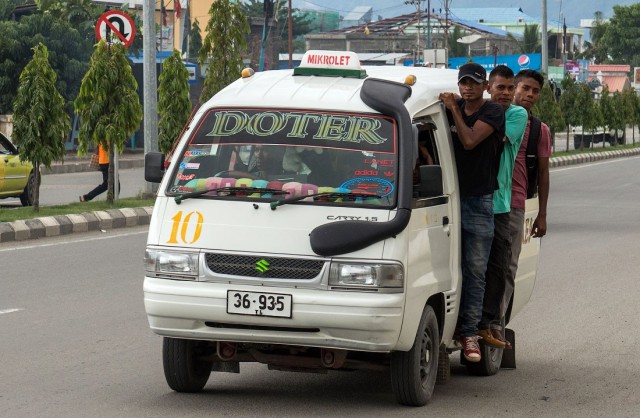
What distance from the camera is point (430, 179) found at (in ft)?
21.8

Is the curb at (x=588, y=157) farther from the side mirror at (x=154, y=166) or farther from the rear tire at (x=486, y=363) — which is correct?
the side mirror at (x=154, y=166)

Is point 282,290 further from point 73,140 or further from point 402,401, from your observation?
point 73,140

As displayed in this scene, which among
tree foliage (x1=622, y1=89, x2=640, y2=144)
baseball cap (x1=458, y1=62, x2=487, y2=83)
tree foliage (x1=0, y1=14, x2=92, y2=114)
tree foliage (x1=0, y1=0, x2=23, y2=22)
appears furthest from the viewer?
tree foliage (x1=622, y1=89, x2=640, y2=144)

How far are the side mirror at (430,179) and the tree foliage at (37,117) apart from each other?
13620 millimetres

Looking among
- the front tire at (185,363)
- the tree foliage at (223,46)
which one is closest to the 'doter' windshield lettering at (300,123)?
the front tire at (185,363)

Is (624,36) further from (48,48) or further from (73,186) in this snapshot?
(73,186)

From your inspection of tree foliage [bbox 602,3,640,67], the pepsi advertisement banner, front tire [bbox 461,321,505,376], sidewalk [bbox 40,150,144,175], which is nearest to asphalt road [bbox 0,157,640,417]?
front tire [bbox 461,321,505,376]

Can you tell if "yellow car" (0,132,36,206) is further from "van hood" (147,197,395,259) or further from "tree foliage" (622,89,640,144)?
"tree foliage" (622,89,640,144)

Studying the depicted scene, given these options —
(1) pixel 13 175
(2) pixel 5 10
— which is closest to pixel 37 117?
(1) pixel 13 175

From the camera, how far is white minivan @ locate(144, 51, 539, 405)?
21.3 ft

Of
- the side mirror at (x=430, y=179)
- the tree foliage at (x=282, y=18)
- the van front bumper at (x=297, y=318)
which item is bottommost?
the van front bumper at (x=297, y=318)

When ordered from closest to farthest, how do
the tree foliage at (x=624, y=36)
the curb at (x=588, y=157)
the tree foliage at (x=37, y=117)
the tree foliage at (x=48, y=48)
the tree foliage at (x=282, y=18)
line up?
the tree foliage at (x=37, y=117) → the tree foliage at (x=48, y=48) → the curb at (x=588, y=157) → the tree foliage at (x=282, y=18) → the tree foliage at (x=624, y=36)

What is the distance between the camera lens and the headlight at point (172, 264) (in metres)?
6.62

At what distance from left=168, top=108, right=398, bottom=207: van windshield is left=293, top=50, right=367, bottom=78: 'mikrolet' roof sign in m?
0.38
